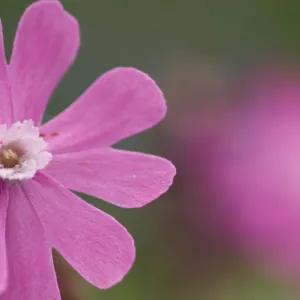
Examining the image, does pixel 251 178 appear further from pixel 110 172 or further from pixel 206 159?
pixel 110 172

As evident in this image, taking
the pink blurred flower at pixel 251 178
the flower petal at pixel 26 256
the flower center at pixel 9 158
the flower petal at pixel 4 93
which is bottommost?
the pink blurred flower at pixel 251 178

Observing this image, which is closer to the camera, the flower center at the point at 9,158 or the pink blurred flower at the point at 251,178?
the flower center at the point at 9,158

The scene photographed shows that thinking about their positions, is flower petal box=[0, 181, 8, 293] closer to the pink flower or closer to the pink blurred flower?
the pink flower

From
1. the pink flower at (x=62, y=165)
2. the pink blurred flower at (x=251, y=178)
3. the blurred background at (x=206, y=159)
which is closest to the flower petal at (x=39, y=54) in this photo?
the pink flower at (x=62, y=165)

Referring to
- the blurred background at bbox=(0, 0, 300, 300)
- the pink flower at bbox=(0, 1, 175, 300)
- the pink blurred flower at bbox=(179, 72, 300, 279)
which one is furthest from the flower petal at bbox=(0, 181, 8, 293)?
the pink blurred flower at bbox=(179, 72, 300, 279)

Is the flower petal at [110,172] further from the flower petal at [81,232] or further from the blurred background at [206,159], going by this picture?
the blurred background at [206,159]

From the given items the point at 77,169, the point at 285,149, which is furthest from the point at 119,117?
the point at 285,149
